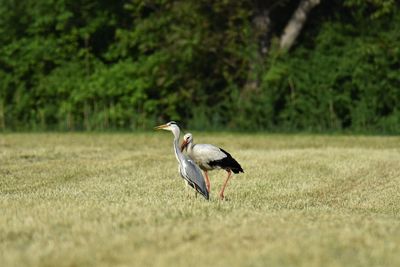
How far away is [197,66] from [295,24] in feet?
13.5

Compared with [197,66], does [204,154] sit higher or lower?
lower

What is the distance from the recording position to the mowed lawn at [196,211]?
8.18 m

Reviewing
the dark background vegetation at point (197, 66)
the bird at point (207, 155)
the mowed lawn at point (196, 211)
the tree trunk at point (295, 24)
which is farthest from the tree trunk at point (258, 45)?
the bird at point (207, 155)

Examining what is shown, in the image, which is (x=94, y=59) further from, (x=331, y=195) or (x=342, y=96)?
(x=331, y=195)

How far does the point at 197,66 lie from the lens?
34.5 m

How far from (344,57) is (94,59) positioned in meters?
10.4

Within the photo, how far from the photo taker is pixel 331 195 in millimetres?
15570

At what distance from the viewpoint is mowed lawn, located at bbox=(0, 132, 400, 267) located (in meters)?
8.18

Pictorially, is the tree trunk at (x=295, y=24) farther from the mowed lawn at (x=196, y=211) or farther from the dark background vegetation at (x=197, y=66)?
the mowed lawn at (x=196, y=211)

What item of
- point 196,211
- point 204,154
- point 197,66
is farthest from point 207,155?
point 197,66

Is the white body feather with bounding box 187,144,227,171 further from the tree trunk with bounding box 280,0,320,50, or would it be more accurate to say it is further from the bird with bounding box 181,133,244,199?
the tree trunk with bounding box 280,0,320,50

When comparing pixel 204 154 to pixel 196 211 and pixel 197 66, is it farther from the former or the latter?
pixel 197 66

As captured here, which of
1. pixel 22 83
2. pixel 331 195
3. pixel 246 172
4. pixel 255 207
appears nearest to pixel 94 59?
pixel 22 83

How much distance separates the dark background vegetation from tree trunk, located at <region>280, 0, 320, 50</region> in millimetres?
392
